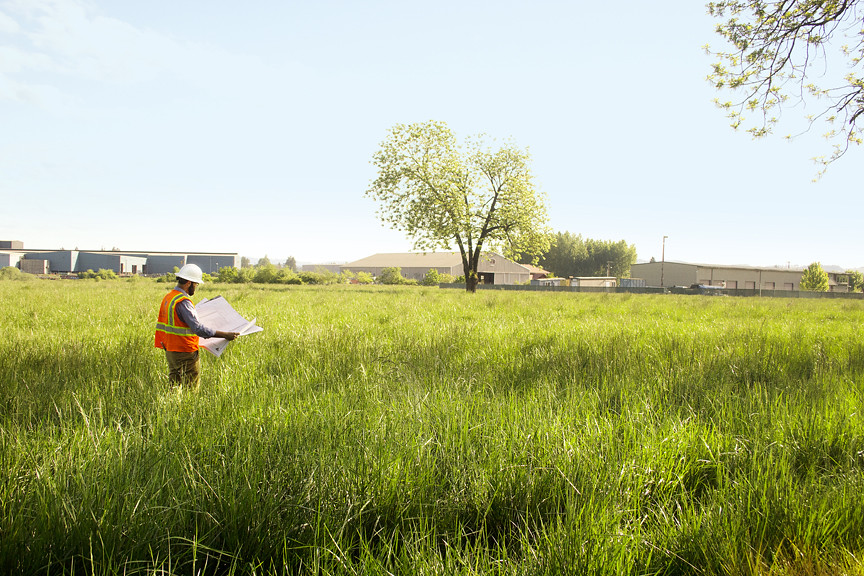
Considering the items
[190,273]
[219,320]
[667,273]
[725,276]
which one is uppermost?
[667,273]

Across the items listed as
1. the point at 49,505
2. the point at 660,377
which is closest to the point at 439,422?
the point at 49,505

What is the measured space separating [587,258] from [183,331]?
380 feet

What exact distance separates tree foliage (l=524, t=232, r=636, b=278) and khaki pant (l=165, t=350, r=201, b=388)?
112m

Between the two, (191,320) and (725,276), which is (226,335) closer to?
(191,320)

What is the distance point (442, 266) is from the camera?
3767 inches

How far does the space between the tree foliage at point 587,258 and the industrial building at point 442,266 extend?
19472 millimetres

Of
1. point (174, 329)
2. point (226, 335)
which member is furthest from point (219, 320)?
point (174, 329)

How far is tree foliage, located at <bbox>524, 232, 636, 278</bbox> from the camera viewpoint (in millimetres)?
112125

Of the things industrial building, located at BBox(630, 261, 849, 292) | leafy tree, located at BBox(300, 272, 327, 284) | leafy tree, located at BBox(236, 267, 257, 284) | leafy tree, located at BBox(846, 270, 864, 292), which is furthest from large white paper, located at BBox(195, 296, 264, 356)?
leafy tree, located at BBox(846, 270, 864, 292)

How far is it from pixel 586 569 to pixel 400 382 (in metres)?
2.74

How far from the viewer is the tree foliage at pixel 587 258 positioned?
112125 millimetres

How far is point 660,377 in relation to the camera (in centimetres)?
458

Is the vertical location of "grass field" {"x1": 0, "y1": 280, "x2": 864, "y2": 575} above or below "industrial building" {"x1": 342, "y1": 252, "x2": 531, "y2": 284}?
below

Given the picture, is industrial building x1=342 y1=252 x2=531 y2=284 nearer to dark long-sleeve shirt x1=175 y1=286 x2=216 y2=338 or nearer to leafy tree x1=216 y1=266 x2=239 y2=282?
leafy tree x1=216 y1=266 x2=239 y2=282
